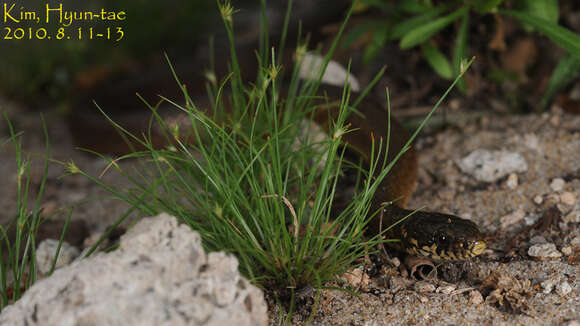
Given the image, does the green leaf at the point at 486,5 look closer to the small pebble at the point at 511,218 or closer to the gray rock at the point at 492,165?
the gray rock at the point at 492,165

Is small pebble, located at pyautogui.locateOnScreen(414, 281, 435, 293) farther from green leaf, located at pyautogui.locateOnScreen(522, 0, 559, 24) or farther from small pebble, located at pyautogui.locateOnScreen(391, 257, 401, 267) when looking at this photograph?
green leaf, located at pyautogui.locateOnScreen(522, 0, 559, 24)

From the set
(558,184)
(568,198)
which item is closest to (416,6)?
(558,184)

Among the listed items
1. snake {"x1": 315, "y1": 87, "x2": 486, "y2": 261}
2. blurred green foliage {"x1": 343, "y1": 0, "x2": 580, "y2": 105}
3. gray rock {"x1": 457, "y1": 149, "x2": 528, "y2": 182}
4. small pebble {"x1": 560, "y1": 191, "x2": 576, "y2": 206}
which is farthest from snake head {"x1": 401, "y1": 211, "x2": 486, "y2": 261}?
blurred green foliage {"x1": 343, "y1": 0, "x2": 580, "y2": 105}

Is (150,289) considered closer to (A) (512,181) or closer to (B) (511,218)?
(B) (511,218)

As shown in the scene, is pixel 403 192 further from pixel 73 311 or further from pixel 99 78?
pixel 99 78

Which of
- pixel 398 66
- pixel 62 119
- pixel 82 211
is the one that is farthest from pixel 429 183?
pixel 62 119

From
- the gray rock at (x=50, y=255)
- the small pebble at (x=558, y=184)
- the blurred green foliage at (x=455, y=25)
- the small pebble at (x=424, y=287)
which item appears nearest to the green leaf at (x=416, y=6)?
the blurred green foliage at (x=455, y=25)
